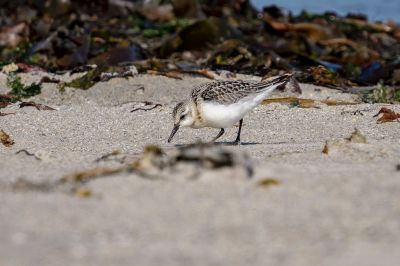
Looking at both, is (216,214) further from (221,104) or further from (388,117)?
(388,117)

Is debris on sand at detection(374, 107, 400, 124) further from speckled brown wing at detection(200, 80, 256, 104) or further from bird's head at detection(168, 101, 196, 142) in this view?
bird's head at detection(168, 101, 196, 142)

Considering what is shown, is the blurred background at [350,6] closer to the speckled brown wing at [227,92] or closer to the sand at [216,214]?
the speckled brown wing at [227,92]

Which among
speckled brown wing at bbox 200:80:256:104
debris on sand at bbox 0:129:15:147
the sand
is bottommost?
debris on sand at bbox 0:129:15:147

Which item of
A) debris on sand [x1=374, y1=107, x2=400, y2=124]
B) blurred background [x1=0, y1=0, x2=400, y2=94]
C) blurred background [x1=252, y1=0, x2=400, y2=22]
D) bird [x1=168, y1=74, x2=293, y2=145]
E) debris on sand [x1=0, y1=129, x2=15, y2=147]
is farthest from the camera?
blurred background [x1=252, y1=0, x2=400, y2=22]

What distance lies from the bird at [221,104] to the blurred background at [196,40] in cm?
294

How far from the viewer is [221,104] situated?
282 inches

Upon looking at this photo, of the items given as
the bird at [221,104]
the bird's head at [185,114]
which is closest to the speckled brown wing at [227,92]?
the bird at [221,104]

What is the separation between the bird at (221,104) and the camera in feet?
23.4

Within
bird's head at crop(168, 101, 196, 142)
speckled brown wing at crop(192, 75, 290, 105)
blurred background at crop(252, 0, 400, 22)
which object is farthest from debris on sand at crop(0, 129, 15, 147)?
blurred background at crop(252, 0, 400, 22)

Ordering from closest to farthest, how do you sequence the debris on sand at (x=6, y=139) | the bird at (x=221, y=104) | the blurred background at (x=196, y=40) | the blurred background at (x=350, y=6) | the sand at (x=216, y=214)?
the sand at (x=216, y=214)
the debris on sand at (x=6, y=139)
the bird at (x=221, y=104)
the blurred background at (x=196, y=40)
the blurred background at (x=350, y=6)

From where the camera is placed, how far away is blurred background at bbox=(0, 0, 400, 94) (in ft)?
35.9

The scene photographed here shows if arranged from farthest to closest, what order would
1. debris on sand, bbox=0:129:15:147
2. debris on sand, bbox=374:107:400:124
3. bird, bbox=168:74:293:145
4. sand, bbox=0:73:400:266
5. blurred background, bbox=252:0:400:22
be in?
1. blurred background, bbox=252:0:400:22
2. debris on sand, bbox=374:107:400:124
3. bird, bbox=168:74:293:145
4. debris on sand, bbox=0:129:15:147
5. sand, bbox=0:73:400:266

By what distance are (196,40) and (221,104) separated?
4.88 meters

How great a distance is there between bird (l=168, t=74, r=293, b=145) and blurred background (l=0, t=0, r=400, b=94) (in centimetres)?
294
